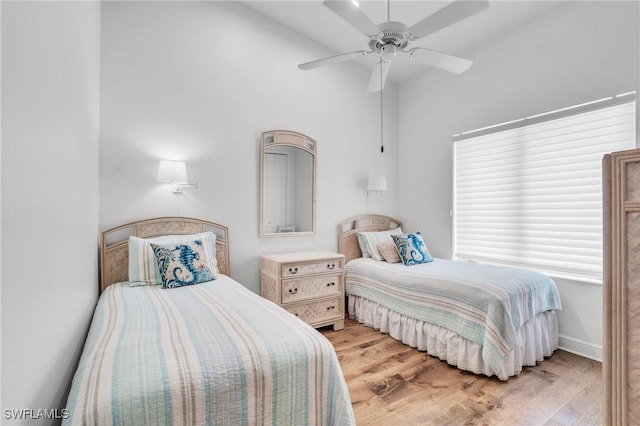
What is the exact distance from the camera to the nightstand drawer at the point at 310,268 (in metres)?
2.87

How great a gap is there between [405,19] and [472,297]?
2764mm

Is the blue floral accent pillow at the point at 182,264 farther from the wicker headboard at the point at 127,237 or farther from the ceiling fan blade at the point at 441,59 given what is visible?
the ceiling fan blade at the point at 441,59

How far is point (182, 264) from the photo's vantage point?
231 cm

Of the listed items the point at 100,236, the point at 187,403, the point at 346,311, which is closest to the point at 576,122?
the point at 346,311

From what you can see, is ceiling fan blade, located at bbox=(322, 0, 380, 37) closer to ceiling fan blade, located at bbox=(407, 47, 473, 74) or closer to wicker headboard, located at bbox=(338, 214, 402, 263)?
ceiling fan blade, located at bbox=(407, 47, 473, 74)

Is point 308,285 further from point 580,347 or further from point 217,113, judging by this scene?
point 580,347

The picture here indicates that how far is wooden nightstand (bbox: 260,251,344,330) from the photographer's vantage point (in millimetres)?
2869

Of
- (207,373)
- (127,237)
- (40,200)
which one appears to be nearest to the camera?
(40,200)

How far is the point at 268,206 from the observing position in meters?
3.24

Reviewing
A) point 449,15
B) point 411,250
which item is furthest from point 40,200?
point 411,250

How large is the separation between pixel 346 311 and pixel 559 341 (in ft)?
6.81

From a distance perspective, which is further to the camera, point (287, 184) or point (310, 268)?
point (287, 184)

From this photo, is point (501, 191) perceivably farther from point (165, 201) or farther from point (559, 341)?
point (165, 201)

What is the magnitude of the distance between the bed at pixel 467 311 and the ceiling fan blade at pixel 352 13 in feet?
6.59
